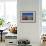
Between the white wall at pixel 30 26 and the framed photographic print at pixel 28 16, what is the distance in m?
0.11

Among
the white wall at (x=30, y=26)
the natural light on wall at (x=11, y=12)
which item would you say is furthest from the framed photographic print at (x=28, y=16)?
the natural light on wall at (x=11, y=12)

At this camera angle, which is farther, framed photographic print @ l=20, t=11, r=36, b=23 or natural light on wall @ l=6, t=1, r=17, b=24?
natural light on wall @ l=6, t=1, r=17, b=24

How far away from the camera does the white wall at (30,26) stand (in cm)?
523

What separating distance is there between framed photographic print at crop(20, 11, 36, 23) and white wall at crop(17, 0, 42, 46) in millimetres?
112

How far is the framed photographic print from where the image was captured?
526cm

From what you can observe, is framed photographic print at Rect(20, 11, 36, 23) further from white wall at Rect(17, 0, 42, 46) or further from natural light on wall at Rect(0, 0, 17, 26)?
natural light on wall at Rect(0, 0, 17, 26)

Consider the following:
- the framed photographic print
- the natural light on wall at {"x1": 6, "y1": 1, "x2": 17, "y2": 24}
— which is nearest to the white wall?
the framed photographic print

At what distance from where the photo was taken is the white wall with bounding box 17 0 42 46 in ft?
17.2

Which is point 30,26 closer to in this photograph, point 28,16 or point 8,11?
point 28,16

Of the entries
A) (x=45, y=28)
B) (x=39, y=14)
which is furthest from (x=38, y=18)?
(x=45, y=28)

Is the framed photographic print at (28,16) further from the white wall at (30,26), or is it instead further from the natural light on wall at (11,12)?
the natural light on wall at (11,12)

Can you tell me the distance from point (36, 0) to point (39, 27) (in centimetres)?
101

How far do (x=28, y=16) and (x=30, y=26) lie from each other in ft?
1.25

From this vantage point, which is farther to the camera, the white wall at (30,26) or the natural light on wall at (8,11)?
the natural light on wall at (8,11)
